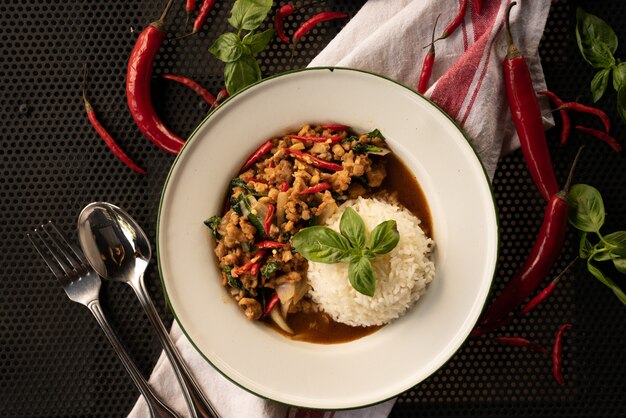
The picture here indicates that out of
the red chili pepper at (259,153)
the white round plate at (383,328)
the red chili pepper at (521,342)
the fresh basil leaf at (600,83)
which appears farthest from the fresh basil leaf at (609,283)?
the red chili pepper at (259,153)

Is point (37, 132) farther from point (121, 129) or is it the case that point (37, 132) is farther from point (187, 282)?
point (187, 282)

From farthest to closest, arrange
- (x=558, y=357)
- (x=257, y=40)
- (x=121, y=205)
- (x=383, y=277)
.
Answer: (x=121, y=205), (x=558, y=357), (x=257, y=40), (x=383, y=277)

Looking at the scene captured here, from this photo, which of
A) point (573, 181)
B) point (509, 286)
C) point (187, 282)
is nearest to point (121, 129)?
point (187, 282)

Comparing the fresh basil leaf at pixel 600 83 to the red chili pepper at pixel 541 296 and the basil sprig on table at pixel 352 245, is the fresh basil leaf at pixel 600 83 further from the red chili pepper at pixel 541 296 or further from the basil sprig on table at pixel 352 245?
the basil sprig on table at pixel 352 245

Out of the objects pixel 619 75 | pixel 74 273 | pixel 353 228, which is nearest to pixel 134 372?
pixel 74 273

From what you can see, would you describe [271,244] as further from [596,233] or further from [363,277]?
[596,233]

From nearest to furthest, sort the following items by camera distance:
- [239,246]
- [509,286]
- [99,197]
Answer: [239,246]
[509,286]
[99,197]
